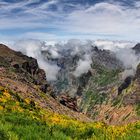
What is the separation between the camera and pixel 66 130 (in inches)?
694

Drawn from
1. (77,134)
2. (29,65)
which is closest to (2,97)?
(77,134)

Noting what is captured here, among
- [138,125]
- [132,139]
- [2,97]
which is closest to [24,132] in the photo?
[132,139]

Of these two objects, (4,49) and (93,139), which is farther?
(4,49)

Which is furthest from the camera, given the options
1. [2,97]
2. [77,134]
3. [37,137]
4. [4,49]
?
[4,49]

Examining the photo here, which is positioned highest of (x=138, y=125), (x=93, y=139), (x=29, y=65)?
(x=93, y=139)

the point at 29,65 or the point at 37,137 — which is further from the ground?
the point at 37,137

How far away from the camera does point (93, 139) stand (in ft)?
48.6

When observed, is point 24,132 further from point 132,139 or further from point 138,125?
point 138,125

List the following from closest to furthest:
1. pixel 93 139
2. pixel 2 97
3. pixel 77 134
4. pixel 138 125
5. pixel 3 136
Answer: pixel 3 136 → pixel 93 139 → pixel 77 134 → pixel 138 125 → pixel 2 97

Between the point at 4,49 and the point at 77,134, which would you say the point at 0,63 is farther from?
the point at 77,134

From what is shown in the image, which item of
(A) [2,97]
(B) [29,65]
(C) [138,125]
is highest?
(C) [138,125]

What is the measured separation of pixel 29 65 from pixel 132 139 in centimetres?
18722

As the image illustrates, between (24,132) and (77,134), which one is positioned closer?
(24,132)

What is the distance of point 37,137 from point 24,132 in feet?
3.00
